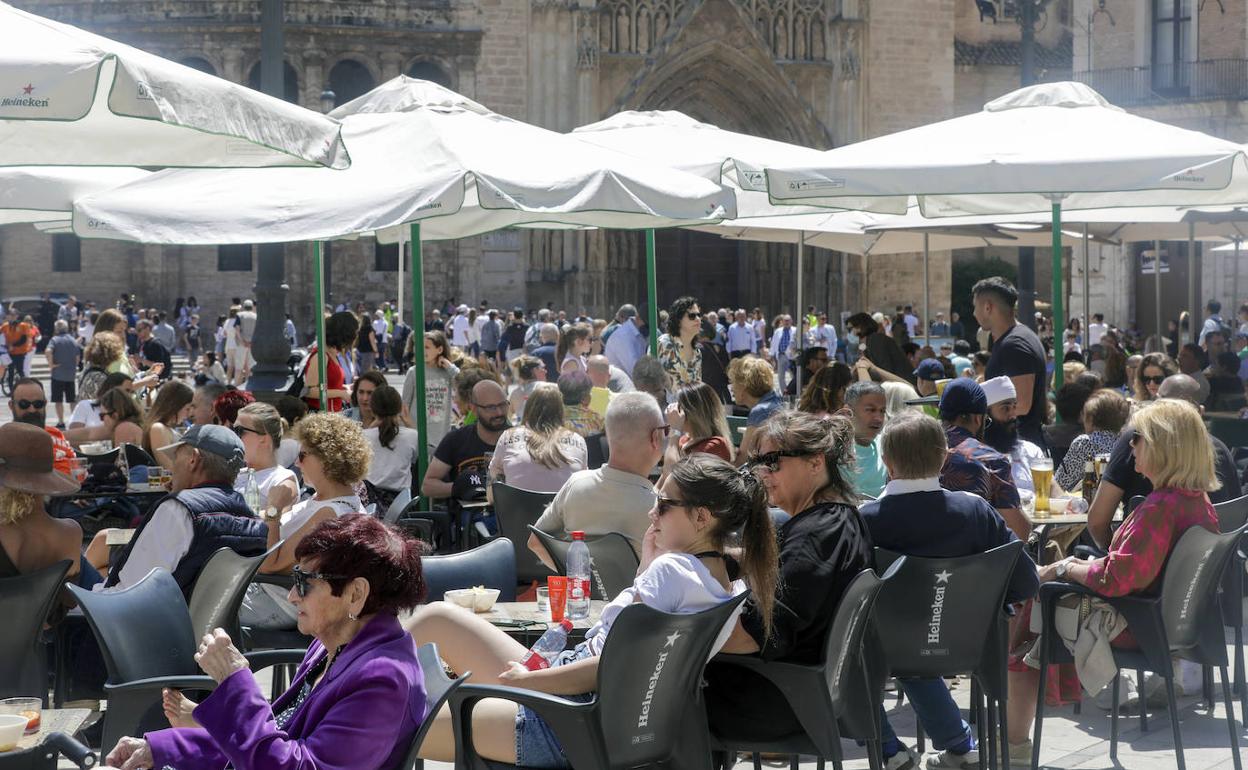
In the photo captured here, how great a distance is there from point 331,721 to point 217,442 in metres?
2.27

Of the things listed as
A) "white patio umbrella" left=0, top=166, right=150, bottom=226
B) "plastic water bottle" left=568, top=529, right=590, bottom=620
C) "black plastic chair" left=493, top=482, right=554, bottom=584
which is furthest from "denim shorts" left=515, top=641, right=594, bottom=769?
"white patio umbrella" left=0, top=166, right=150, bottom=226

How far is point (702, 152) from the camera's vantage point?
988 cm

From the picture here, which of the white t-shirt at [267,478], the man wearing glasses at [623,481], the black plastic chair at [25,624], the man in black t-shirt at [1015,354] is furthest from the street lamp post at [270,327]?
the black plastic chair at [25,624]

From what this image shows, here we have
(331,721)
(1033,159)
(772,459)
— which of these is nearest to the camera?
(331,721)

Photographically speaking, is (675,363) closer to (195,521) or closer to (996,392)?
(996,392)

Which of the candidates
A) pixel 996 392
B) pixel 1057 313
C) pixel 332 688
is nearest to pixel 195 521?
pixel 332 688

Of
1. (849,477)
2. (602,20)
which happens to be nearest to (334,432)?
(849,477)

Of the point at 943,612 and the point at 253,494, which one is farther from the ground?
the point at 253,494

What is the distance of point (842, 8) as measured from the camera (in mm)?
33750

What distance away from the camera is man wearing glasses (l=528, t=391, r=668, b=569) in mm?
5488

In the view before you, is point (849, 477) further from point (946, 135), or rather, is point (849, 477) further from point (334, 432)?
point (946, 135)

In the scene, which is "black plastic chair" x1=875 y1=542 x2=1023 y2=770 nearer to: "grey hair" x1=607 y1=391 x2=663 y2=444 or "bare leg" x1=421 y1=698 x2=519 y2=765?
"grey hair" x1=607 y1=391 x2=663 y2=444

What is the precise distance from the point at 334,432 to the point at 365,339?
53.8ft

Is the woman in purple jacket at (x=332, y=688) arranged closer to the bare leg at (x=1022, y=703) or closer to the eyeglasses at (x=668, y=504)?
the eyeglasses at (x=668, y=504)
